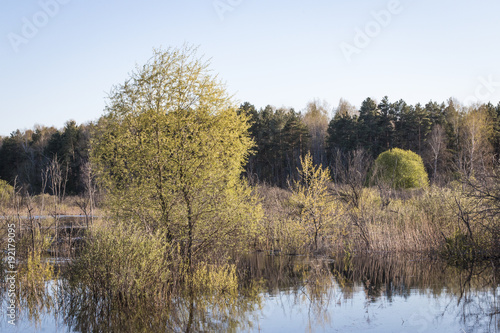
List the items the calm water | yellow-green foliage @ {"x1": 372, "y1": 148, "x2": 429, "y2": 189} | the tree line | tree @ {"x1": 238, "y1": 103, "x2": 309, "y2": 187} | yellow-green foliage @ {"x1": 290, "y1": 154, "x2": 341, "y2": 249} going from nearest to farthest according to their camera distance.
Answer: the calm water < yellow-green foliage @ {"x1": 290, "y1": 154, "x2": 341, "y2": 249} < yellow-green foliage @ {"x1": 372, "y1": 148, "x2": 429, "y2": 189} < the tree line < tree @ {"x1": 238, "y1": 103, "x2": 309, "y2": 187}

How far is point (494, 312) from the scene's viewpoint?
9320 mm

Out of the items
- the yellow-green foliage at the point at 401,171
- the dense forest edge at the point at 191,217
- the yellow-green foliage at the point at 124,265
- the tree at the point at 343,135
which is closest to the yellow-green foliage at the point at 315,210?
the dense forest edge at the point at 191,217

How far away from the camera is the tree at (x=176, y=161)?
11758 mm

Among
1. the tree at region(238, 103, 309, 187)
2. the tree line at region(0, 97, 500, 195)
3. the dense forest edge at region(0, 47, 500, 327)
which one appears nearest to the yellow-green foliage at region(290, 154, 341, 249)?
the dense forest edge at region(0, 47, 500, 327)

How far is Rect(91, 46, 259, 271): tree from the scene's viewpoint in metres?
11.8

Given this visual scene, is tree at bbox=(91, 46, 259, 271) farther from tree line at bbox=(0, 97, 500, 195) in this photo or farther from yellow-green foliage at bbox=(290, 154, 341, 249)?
tree line at bbox=(0, 97, 500, 195)

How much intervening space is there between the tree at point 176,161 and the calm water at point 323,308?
203cm

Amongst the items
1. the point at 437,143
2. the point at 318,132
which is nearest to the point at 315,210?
the point at 437,143

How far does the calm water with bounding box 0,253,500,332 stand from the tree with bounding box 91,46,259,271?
2.03 meters

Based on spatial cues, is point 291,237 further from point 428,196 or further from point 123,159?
point 123,159

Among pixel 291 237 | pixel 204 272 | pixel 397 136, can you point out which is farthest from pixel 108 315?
pixel 397 136

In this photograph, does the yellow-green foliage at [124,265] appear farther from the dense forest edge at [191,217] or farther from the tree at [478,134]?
the tree at [478,134]

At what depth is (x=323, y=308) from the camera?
10.1 metres

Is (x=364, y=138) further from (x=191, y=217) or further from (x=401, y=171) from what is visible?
(x=191, y=217)
